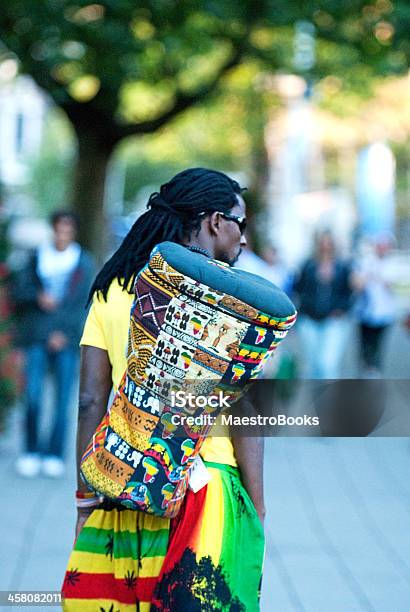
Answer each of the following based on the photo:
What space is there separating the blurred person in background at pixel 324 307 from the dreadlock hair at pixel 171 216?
7.07 meters

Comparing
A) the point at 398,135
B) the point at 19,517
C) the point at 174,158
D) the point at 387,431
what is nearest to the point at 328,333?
the point at 19,517

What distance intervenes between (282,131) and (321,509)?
109ft

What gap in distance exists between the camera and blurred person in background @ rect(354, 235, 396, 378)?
37.8ft

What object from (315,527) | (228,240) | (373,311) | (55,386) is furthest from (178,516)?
(373,311)

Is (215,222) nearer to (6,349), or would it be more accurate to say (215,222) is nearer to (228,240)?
(228,240)

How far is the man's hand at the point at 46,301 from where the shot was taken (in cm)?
694

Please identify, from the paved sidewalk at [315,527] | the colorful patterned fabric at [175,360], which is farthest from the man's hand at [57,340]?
the colorful patterned fabric at [175,360]

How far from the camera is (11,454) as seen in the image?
7.88 meters

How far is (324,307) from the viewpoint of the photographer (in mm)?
9711

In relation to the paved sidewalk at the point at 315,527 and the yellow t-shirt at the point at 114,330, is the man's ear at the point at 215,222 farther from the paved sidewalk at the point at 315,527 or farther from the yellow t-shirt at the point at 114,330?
the paved sidewalk at the point at 315,527

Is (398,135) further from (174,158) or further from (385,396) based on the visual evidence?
(385,396)

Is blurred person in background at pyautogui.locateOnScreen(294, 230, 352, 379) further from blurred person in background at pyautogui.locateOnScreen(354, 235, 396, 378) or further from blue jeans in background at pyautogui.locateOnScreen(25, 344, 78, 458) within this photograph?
blue jeans in background at pyautogui.locateOnScreen(25, 344, 78, 458)

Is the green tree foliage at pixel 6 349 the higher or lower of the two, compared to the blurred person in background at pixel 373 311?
lower

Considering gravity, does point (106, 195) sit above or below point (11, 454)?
above
